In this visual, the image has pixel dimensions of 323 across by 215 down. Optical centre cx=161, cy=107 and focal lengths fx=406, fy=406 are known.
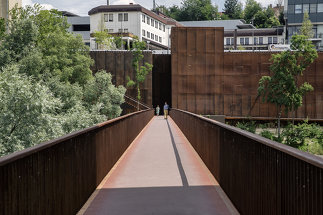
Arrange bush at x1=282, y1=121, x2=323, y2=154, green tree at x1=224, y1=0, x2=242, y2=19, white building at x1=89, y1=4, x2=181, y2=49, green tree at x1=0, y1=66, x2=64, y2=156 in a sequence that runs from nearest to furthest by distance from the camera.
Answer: green tree at x1=0, y1=66, x2=64, y2=156 < bush at x1=282, y1=121, x2=323, y2=154 < white building at x1=89, y1=4, x2=181, y2=49 < green tree at x1=224, y1=0, x2=242, y2=19

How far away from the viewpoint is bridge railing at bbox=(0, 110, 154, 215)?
3689mm

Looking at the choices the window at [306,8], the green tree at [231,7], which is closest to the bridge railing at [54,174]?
the window at [306,8]

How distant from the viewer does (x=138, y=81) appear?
52688 millimetres

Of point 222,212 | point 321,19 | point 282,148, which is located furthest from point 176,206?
point 321,19

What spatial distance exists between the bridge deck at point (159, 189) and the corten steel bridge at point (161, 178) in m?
0.02

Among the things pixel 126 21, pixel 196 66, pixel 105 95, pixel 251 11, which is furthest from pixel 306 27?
pixel 251 11

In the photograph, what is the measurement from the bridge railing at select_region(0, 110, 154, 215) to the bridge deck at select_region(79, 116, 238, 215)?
38 cm

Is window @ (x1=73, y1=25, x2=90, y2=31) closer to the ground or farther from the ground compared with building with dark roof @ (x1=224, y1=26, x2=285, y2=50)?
farther from the ground

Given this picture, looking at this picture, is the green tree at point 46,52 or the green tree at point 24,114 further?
the green tree at point 46,52

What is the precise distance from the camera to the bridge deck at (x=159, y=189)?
673cm

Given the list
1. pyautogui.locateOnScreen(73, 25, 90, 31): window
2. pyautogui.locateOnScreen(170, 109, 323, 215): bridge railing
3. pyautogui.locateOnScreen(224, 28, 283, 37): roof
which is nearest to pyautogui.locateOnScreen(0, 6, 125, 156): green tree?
pyautogui.locateOnScreen(170, 109, 323, 215): bridge railing

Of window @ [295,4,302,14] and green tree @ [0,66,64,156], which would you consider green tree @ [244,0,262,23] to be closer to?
window @ [295,4,302,14]

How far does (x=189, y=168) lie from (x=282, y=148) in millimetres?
6978

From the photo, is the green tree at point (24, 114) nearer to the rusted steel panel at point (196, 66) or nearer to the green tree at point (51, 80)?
the green tree at point (51, 80)
